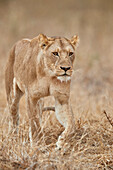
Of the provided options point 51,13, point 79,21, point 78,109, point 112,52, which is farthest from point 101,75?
point 51,13

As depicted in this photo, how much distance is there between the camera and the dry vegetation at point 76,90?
3744 millimetres

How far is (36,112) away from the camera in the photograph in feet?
14.9

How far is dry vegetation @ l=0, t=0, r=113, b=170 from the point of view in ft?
12.3

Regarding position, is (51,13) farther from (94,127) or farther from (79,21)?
(94,127)

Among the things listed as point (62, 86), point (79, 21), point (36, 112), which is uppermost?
point (79, 21)

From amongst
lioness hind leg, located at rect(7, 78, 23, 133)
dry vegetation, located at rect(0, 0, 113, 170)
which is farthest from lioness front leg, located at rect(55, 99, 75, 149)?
lioness hind leg, located at rect(7, 78, 23, 133)

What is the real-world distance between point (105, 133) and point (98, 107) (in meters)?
2.03

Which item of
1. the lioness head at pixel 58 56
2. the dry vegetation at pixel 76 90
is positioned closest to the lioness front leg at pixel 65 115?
the dry vegetation at pixel 76 90

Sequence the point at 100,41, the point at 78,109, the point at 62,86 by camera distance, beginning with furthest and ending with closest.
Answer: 1. the point at 100,41
2. the point at 78,109
3. the point at 62,86

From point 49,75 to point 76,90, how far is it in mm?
3343

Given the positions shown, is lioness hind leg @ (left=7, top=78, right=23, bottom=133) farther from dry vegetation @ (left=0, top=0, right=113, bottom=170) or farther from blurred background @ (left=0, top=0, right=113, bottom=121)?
blurred background @ (left=0, top=0, right=113, bottom=121)

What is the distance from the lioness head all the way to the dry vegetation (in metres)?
0.63

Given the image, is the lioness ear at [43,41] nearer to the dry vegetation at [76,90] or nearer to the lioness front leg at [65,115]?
the lioness front leg at [65,115]

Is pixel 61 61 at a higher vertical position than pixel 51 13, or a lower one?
lower
